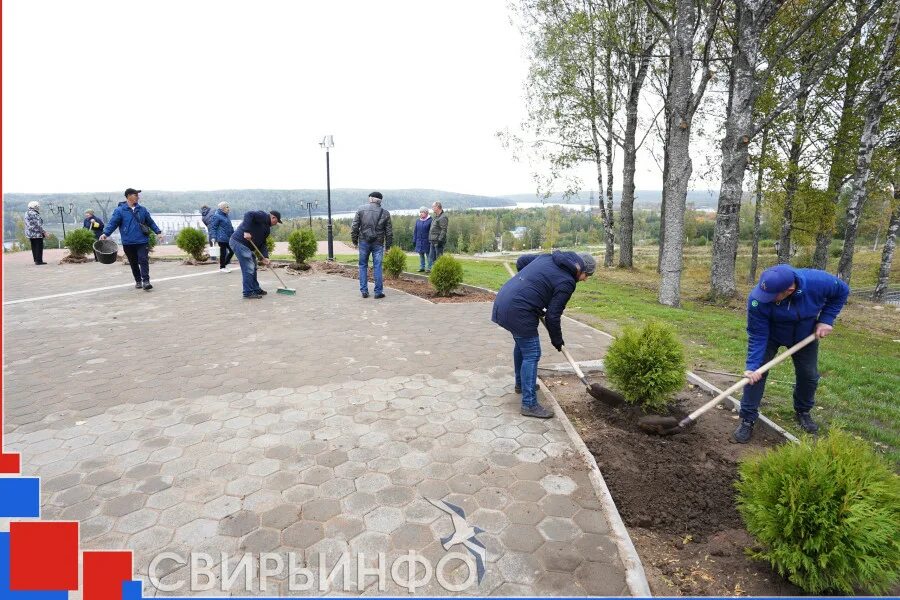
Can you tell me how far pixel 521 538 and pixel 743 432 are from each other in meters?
2.54

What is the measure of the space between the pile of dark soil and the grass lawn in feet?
3.22

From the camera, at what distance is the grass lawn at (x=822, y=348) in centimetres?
479

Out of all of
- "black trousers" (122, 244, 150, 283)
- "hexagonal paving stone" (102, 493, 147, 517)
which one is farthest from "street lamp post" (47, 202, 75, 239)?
"hexagonal paving stone" (102, 493, 147, 517)

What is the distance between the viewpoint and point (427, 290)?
36.6ft

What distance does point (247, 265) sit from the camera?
9.72 m

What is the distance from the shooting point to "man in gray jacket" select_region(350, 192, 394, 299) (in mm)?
9500

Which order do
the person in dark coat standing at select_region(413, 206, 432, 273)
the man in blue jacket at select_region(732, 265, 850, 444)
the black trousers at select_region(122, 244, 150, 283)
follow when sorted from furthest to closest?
the person in dark coat standing at select_region(413, 206, 432, 273), the black trousers at select_region(122, 244, 150, 283), the man in blue jacket at select_region(732, 265, 850, 444)

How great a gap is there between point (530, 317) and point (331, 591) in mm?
2746

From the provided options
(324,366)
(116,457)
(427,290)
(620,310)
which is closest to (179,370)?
(324,366)

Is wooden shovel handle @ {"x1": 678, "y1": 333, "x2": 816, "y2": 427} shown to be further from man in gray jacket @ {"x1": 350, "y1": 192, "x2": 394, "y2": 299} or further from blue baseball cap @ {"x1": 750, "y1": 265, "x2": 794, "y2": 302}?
man in gray jacket @ {"x1": 350, "y1": 192, "x2": 394, "y2": 299}

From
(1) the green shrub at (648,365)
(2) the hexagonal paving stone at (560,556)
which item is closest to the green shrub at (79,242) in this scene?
(1) the green shrub at (648,365)

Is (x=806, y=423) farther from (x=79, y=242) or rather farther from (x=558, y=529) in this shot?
(x=79, y=242)

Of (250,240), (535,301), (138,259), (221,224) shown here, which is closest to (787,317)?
(535,301)

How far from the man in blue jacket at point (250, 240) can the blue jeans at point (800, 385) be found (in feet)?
28.4
